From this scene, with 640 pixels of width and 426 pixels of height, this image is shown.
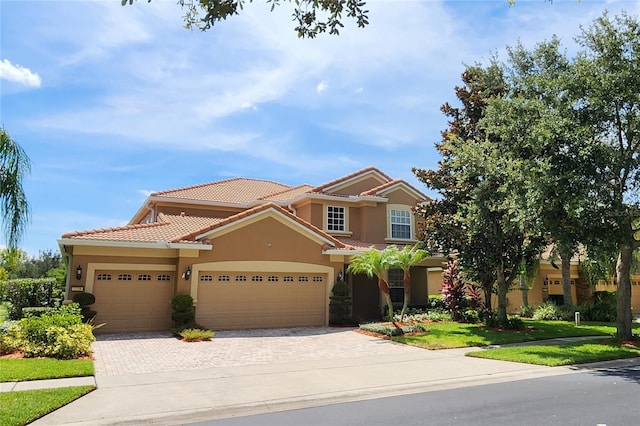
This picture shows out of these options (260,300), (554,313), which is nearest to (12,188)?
(260,300)

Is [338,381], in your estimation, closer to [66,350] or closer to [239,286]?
[66,350]

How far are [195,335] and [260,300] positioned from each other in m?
3.86

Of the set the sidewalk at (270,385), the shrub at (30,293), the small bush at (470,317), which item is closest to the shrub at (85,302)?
the sidewalk at (270,385)

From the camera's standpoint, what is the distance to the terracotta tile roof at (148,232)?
53.1ft

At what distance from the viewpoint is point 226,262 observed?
1748 cm

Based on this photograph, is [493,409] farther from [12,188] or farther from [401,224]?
[401,224]

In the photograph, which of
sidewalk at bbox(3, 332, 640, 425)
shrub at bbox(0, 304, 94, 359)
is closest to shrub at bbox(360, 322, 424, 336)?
sidewalk at bbox(3, 332, 640, 425)

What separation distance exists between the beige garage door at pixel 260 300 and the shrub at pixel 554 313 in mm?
12049

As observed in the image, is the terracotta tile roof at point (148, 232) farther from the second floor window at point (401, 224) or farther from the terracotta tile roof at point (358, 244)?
the second floor window at point (401, 224)

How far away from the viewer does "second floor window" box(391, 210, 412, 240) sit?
24.3m

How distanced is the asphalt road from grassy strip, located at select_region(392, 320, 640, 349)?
5311 millimetres

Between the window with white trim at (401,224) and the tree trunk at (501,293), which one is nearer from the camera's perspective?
the tree trunk at (501,293)

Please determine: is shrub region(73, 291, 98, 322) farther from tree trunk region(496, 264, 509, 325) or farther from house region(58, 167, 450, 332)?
tree trunk region(496, 264, 509, 325)

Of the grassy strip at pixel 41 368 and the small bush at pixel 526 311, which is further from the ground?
the small bush at pixel 526 311
